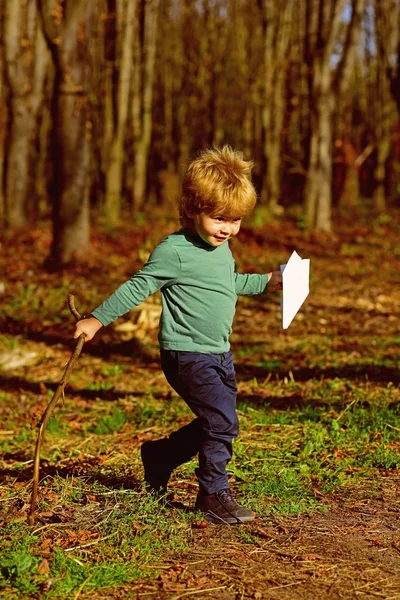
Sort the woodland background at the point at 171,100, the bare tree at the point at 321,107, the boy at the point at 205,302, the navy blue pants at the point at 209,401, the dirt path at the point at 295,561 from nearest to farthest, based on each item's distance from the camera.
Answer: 1. the dirt path at the point at 295,561
2. the boy at the point at 205,302
3. the navy blue pants at the point at 209,401
4. the woodland background at the point at 171,100
5. the bare tree at the point at 321,107

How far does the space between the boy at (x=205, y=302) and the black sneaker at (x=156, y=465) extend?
0.24 metres

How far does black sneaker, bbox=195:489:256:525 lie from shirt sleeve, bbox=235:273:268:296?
1.06 m

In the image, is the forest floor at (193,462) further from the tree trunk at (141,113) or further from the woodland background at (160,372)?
the tree trunk at (141,113)

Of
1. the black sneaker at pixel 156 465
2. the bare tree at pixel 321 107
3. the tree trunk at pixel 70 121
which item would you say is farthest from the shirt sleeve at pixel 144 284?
the bare tree at pixel 321 107

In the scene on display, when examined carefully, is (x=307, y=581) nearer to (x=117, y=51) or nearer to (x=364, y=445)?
(x=364, y=445)

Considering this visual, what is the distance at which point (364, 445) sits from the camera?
527 cm

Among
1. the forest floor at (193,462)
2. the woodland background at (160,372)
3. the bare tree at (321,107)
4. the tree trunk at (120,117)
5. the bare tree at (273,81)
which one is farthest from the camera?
the bare tree at (273,81)

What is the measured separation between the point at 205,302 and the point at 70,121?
843 centimetres

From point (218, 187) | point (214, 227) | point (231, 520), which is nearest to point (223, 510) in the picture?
point (231, 520)

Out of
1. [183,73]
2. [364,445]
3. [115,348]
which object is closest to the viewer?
[364,445]

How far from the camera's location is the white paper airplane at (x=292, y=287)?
155 inches

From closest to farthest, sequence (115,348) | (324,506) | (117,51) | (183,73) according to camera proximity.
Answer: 1. (324,506)
2. (115,348)
3. (117,51)
4. (183,73)

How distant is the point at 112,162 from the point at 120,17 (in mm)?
3558

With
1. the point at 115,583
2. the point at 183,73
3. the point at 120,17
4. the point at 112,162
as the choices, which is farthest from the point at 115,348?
the point at 183,73
